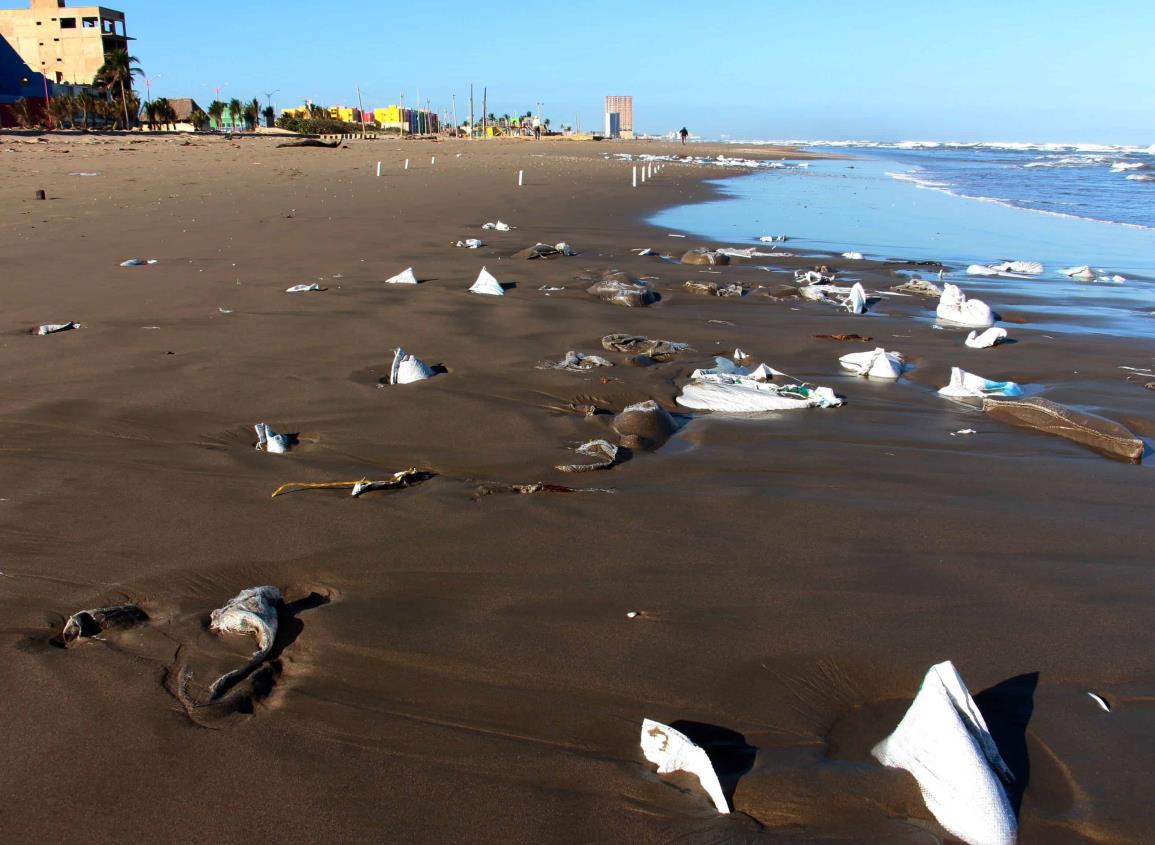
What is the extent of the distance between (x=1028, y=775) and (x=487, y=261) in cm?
738

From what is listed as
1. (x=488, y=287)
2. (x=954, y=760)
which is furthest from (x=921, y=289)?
(x=954, y=760)

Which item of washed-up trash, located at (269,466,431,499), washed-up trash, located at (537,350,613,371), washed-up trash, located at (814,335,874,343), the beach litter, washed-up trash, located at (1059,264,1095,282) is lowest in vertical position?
washed-up trash, located at (269,466,431,499)

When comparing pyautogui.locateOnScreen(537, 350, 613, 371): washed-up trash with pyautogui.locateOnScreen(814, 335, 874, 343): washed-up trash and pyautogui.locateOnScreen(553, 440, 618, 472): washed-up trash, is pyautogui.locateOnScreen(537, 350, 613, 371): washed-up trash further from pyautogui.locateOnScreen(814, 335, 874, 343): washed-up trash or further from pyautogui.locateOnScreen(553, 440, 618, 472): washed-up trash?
pyautogui.locateOnScreen(814, 335, 874, 343): washed-up trash

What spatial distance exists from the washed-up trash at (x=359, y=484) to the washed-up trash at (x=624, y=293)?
3.77 metres

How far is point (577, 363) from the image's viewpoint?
472cm

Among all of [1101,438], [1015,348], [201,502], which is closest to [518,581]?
[201,502]

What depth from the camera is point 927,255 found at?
1084 cm

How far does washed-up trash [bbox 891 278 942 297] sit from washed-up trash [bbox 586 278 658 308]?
2561mm

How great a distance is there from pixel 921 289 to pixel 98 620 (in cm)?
731

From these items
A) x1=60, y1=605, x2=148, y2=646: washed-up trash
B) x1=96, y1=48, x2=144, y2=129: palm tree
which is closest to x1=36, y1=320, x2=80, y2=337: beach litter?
x1=60, y1=605, x2=148, y2=646: washed-up trash

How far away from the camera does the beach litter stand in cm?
505

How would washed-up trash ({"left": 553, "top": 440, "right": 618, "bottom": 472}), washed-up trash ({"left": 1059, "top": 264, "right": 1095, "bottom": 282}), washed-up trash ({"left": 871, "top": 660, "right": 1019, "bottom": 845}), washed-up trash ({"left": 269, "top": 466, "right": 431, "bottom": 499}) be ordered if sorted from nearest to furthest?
washed-up trash ({"left": 871, "top": 660, "right": 1019, "bottom": 845}), washed-up trash ({"left": 269, "top": 466, "right": 431, "bottom": 499}), washed-up trash ({"left": 553, "top": 440, "right": 618, "bottom": 472}), washed-up trash ({"left": 1059, "top": 264, "right": 1095, "bottom": 282})

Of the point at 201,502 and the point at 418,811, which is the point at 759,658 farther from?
the point at 201,502

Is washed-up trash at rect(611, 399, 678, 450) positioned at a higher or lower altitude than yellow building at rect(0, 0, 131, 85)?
lower
